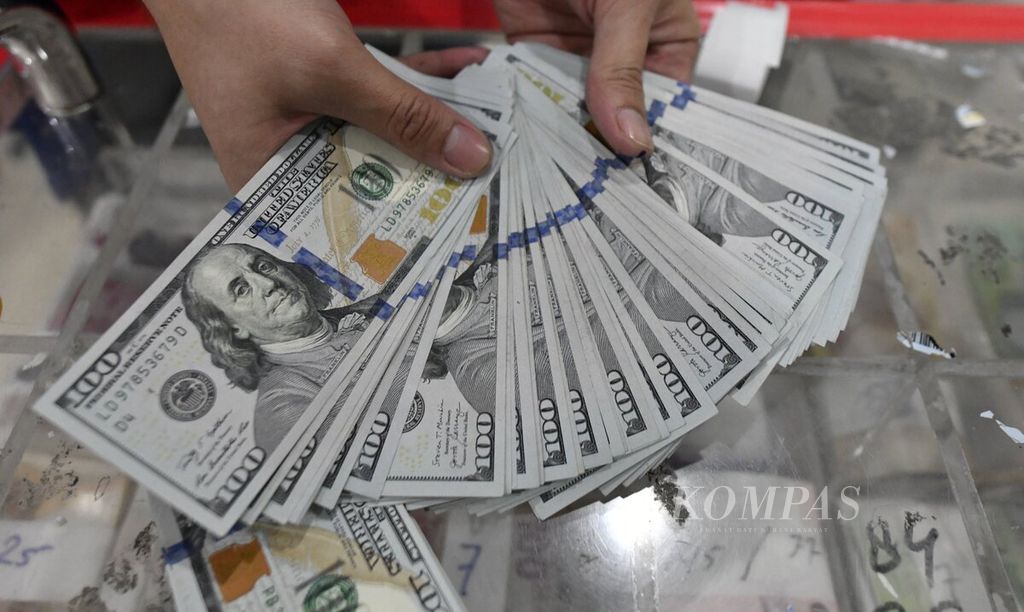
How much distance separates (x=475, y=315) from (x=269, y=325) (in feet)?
0.72

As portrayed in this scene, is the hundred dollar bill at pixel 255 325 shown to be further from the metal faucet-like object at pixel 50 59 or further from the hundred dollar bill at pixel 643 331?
the metal faucet-like object at pixel 50 59

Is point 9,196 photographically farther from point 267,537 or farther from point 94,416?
point 267,537

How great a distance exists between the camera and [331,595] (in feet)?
1.92

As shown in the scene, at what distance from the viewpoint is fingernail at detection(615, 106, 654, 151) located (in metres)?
0.76

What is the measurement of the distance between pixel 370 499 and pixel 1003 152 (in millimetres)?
1015

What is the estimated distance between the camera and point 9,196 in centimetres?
89

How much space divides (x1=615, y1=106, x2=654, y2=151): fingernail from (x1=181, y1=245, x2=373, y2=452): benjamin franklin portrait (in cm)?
37

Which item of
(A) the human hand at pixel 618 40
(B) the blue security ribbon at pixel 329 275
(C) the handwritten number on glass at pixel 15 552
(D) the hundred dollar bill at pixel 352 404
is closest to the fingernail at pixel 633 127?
(A) the human hand at pixel 618 40

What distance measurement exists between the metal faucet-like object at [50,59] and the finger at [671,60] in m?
0.83

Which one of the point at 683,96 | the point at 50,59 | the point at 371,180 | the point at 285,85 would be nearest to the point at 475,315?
the point at 371,180

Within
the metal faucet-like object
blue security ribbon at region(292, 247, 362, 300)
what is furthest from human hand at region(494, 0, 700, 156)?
the metal faucet-like object

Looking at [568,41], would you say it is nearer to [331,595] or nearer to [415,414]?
[415,414]

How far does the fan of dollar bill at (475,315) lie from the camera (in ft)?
2.00

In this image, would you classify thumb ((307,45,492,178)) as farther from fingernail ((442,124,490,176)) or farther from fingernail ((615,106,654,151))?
fingernail ((615,106,654,151))
